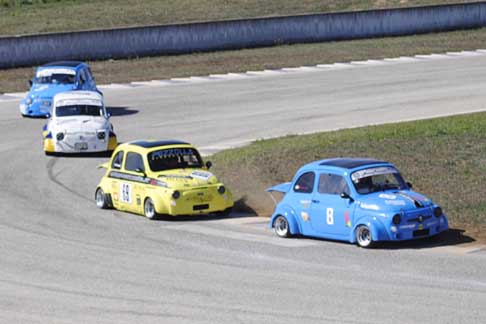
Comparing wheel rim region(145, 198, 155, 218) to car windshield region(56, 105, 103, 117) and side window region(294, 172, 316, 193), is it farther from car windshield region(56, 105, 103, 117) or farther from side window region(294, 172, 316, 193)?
car windshield region(56, 105, 103, 117)

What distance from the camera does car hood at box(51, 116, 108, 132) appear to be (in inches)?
1230

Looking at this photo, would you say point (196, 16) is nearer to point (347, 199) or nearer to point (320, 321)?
point (347, 199)

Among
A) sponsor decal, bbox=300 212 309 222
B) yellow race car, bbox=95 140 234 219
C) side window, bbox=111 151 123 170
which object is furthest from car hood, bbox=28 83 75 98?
sponsor decal, bbox=300 212 309 222

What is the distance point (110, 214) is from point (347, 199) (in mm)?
5956

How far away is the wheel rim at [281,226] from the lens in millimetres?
20906

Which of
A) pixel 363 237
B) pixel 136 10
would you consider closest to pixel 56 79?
pixel 363 237

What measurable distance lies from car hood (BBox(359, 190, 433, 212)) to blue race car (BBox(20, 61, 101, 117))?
64.7 ft

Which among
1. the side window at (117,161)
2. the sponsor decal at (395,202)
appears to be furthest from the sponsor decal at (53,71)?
the sponsor decal at (395,202)

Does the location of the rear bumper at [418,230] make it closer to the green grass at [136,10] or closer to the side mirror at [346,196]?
the side mirror at [346,196]

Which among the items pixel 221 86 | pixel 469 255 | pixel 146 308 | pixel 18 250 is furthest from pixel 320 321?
pixel 221 86

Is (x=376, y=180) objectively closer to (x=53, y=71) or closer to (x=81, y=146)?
(x=81, y=146)

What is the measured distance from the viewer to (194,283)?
56.1ft

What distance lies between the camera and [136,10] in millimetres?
60281

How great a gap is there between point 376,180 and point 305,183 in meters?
1.39
